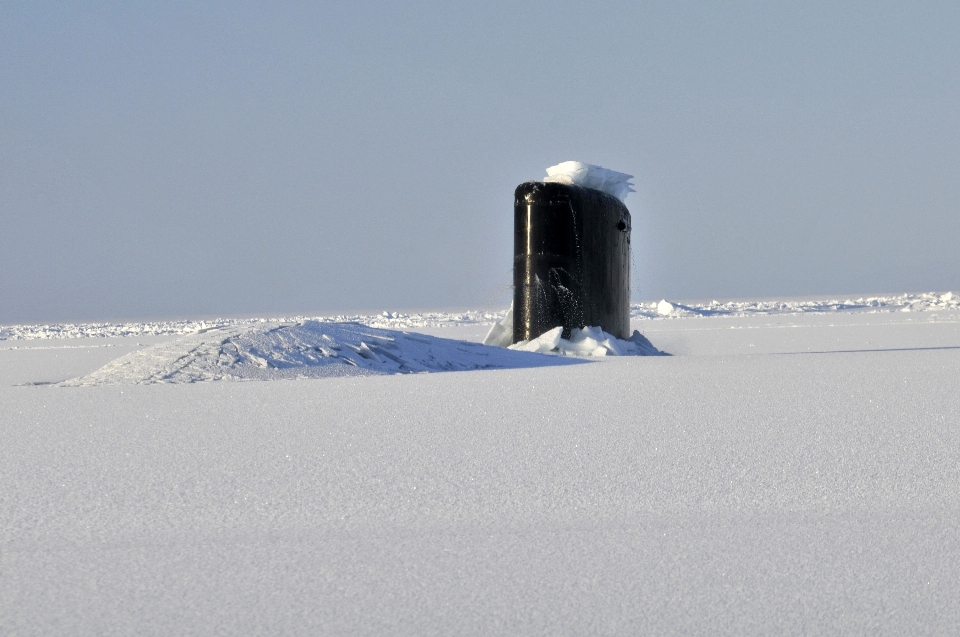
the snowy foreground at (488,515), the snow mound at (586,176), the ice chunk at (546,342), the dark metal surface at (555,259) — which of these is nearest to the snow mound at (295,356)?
the ice chunk at (546,342)

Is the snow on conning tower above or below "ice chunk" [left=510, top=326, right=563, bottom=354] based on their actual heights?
above

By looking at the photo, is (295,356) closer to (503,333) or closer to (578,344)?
(578,344)

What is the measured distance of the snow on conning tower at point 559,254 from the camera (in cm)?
888

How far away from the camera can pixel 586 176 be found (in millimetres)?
9344

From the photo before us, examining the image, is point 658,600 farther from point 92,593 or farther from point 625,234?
point 625,234

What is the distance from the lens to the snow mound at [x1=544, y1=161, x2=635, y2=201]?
30.3 ft

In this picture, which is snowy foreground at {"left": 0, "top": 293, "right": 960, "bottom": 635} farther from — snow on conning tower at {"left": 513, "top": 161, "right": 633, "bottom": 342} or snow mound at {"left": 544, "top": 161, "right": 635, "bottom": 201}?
snow mound at {"left": 544, "top": 161, "right": 635, "bottom": 201}

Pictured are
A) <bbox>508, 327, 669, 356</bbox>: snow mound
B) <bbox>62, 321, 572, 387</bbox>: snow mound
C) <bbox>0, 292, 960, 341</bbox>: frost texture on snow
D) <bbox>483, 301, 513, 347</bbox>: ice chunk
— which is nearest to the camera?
<bbox>62, 321, 572, 387</bbox>: snow mound

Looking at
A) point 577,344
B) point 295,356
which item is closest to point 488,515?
point 295,356

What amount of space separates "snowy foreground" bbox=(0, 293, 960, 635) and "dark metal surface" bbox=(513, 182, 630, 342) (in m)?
4.55

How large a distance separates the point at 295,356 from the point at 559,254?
3.13m

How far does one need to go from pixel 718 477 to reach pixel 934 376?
2.97 metres

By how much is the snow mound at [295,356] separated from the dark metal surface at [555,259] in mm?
1399

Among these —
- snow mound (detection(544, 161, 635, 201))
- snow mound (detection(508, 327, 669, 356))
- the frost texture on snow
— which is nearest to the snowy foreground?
snow mound (detection(508, 327, 669, 356))
